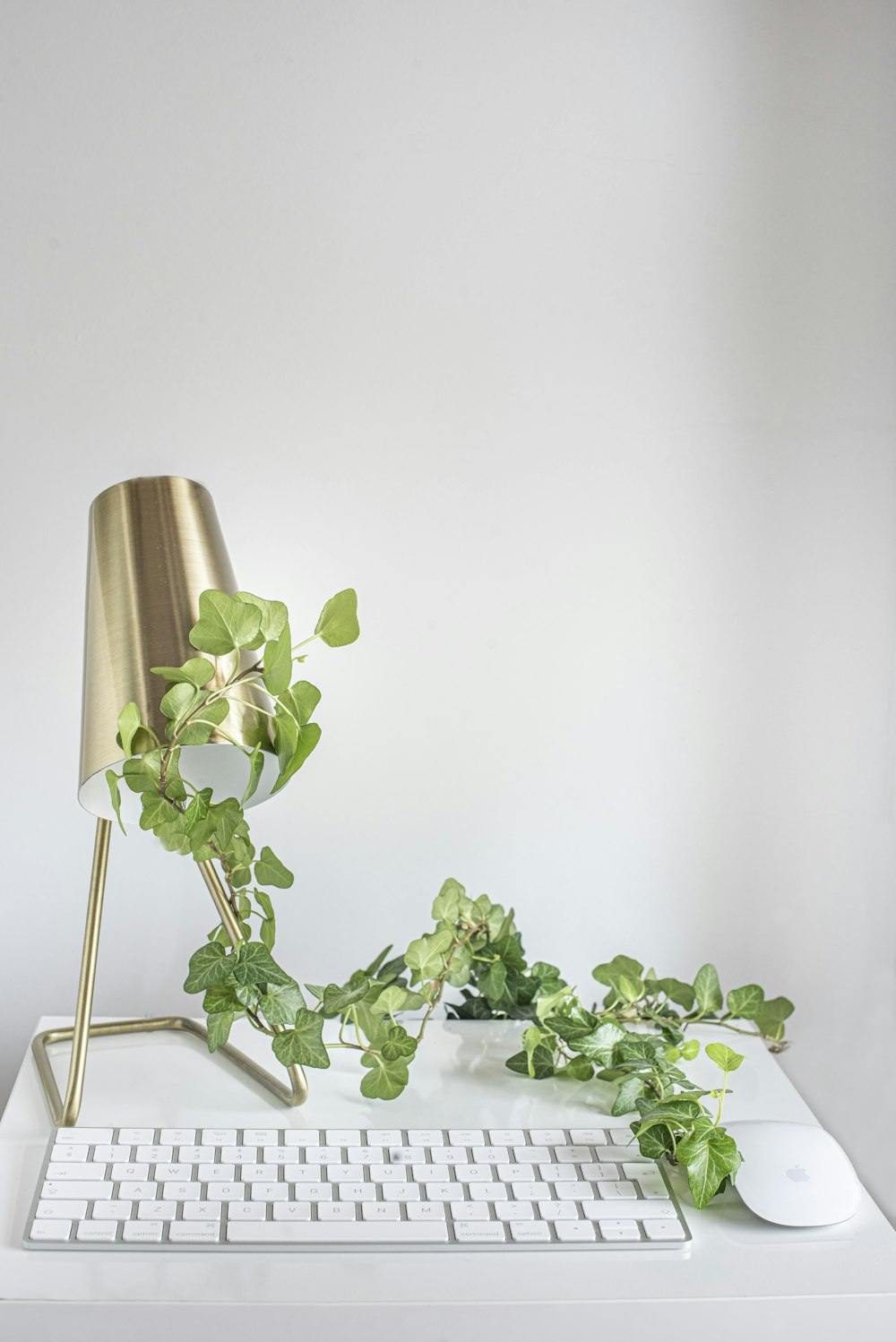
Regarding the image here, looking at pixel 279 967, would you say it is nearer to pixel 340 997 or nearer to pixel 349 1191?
pixel 340 997

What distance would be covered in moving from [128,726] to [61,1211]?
29 centimetres

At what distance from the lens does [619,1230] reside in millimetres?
632

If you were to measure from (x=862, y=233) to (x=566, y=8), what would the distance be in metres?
0.38

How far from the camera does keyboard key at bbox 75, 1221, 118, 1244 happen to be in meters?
0.60

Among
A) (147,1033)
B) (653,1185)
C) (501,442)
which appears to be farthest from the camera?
(501,442)

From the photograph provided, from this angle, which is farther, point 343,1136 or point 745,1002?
point 745,1002

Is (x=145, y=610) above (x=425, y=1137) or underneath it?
above

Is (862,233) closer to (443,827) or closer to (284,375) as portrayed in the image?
(284,375)

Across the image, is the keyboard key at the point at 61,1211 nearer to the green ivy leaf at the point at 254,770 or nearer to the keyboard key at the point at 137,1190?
the keyboard key at the point at 137,1190

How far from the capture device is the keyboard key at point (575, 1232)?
62 cm

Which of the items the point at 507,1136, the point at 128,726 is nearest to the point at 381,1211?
the point at 507,1136

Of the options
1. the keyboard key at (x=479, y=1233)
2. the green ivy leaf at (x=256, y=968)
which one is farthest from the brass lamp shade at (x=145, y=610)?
the keyboard key at (x=479, y=1233)

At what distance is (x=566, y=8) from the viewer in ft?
3.49

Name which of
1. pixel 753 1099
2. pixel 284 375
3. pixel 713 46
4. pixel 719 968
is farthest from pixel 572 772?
pixel 713 46
